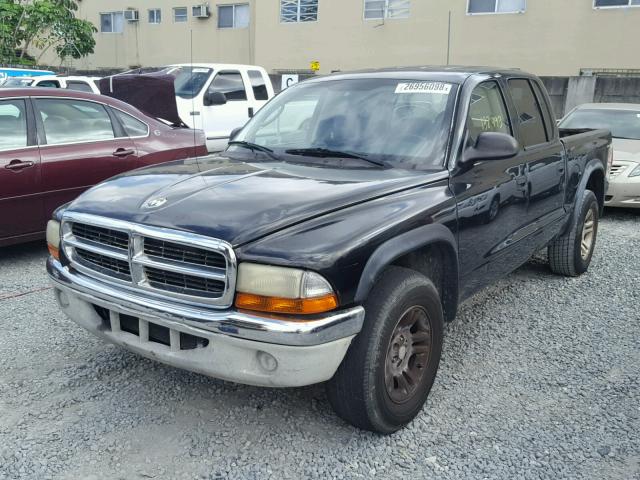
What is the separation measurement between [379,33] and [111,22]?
526 inches

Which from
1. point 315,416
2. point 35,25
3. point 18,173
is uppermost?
point 35,25

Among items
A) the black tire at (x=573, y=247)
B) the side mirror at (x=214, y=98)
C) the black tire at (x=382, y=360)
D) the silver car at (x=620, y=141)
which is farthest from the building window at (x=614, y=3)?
the black tire at (x=382, y=360)

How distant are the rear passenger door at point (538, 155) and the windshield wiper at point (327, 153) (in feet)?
4.08

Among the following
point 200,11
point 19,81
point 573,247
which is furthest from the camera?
point 200,11

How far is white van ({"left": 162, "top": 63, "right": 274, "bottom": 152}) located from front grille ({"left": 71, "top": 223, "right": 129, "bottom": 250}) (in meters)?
7.94

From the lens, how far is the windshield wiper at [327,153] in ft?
11.9

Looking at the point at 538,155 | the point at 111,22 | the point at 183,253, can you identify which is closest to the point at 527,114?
the point at 538,155

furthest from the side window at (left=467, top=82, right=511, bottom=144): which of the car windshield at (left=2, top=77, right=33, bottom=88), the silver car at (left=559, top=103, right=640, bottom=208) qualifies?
the car windshield at (left=2, top=77, right=33, bottom=88)

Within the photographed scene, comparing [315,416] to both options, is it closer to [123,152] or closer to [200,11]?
[123,152]

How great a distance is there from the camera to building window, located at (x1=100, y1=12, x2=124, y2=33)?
2655cm

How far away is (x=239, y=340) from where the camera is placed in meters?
2.63

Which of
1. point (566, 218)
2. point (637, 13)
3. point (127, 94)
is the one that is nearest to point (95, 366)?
point (566, 218)

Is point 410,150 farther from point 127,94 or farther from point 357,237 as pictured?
point 127,94

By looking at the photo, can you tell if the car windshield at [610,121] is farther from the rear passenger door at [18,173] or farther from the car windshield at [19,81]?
the car windshield at [19,81]
